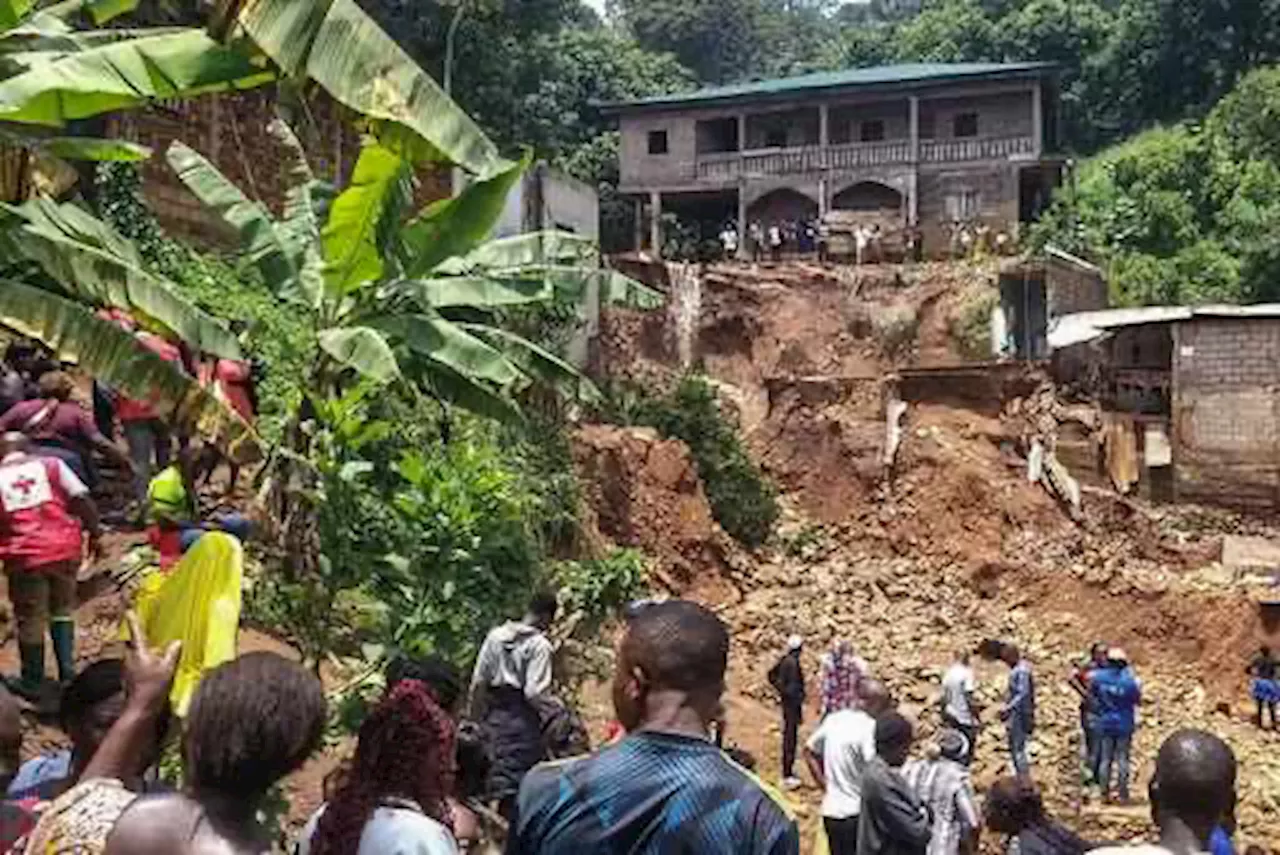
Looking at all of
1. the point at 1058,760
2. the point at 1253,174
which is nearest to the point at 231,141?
the point at 1058,760

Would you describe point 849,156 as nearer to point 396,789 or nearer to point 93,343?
point 93,343

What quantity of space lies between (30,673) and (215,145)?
1363cm

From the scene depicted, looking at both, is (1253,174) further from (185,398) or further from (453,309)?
(185,398)

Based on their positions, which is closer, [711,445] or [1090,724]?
[1090,724]

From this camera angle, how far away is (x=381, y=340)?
31.3 ft

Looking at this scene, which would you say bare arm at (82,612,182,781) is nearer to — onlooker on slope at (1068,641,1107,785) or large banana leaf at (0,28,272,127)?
large banana leaf at (0,28,272,127)

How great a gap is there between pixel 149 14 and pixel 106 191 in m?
2.08

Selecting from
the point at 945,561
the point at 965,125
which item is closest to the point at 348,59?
the point at 945,561

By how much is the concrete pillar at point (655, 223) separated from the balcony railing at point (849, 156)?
1253mm

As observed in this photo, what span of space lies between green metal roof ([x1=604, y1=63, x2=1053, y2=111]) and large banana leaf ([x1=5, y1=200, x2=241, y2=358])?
30663 millimetres

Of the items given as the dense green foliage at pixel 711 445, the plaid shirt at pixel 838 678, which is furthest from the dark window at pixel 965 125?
the plaid shirt at pixel 838 678

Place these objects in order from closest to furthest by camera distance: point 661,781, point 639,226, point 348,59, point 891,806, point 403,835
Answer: point 661,781 < point 403,835 < point 891,806 < point 348,59 < point 639,226

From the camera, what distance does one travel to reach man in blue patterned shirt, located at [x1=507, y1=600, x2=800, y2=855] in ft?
10.3

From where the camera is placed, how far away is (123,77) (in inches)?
274
